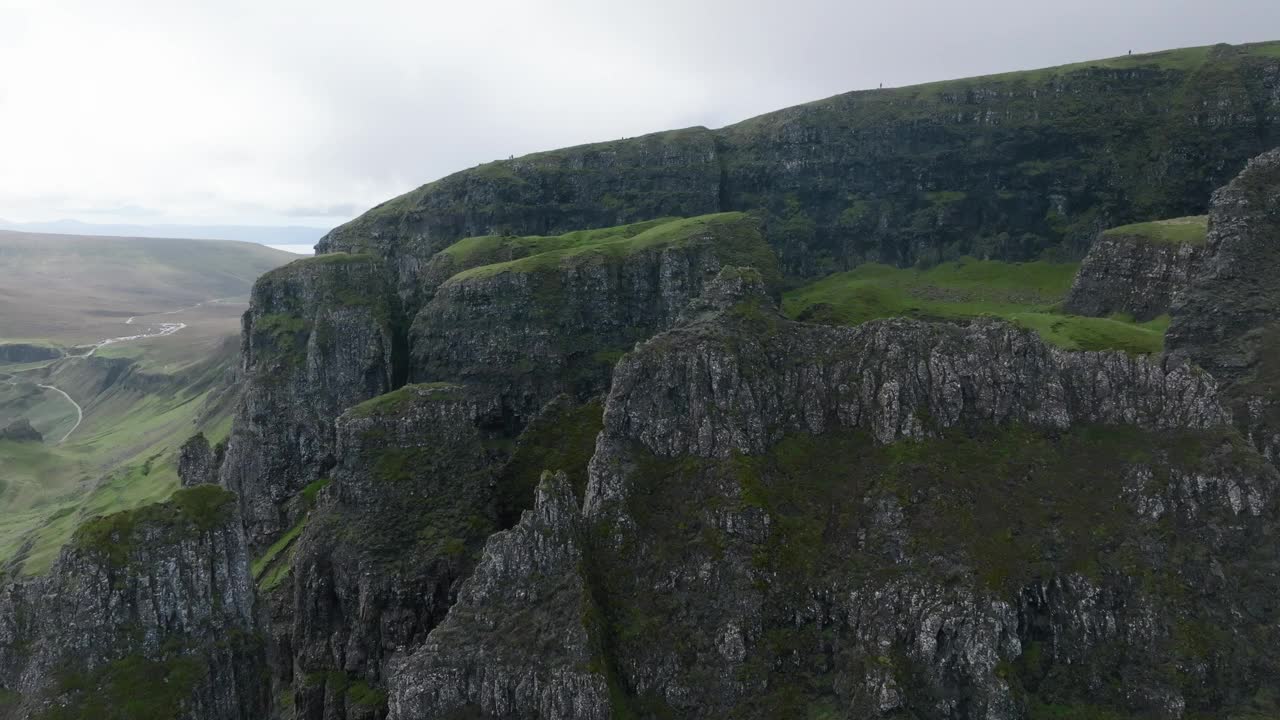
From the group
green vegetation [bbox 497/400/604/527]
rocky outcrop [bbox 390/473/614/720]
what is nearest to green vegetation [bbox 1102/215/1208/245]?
green vegetation [bbox 497/400/604/527]

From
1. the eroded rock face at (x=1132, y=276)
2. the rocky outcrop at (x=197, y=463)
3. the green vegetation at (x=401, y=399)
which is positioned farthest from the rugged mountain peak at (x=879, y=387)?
the rocky outcrop at (x=197, y=463)

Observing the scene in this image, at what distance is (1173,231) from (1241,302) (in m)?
29.0

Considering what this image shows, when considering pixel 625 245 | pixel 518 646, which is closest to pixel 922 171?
pixel 625 245

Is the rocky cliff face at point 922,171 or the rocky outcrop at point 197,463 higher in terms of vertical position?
the rocky cliff face at point 922,171

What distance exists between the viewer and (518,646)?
197 feet

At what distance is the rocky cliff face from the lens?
134m

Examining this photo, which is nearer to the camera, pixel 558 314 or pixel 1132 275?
pixel 1132 275

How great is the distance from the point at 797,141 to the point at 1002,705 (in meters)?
120

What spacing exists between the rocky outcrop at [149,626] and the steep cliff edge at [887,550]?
46.8 feet

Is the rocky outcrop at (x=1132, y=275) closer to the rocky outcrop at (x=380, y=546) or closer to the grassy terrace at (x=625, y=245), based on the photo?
the grassy terrace at (x=625, y=245)

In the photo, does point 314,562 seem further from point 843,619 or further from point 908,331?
point 908,331

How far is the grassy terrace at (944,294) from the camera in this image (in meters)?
117

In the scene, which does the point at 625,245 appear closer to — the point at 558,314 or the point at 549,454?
the point at 558,314

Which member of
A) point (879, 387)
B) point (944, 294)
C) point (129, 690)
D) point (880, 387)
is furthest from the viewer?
point (944, 294)
